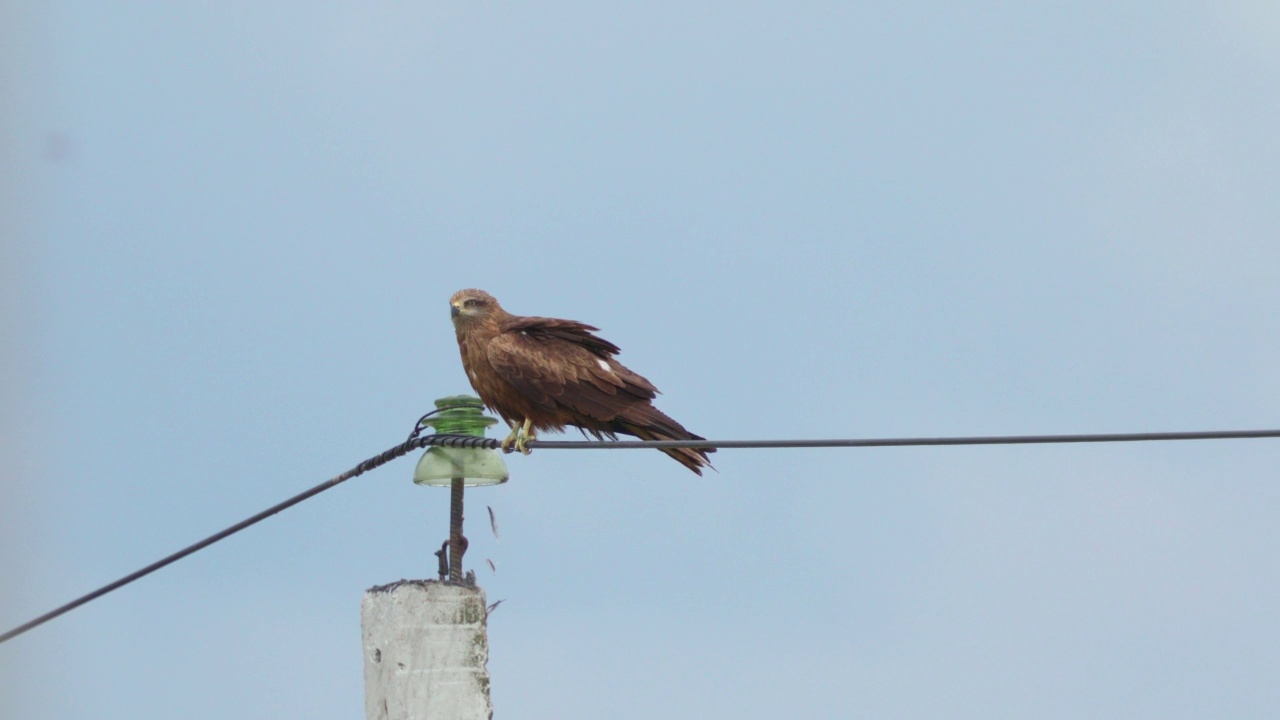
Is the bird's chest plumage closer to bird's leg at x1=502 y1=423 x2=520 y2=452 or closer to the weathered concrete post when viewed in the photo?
bird's leg at x1=502 y1=423 x2=520 y2=452

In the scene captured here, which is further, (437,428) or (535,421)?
(535,421)

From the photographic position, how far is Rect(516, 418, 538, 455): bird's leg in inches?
321

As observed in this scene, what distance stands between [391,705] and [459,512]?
1.02 meters

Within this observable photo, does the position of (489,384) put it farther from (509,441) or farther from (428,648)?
(428,648)

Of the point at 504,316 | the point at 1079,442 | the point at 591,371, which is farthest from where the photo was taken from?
the point at 504,316

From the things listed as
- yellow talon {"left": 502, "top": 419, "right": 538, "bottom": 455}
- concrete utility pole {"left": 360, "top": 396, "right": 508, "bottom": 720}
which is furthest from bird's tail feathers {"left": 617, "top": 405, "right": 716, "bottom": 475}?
concrete utility pole {"left": 360, "top": 396, "right": 508, "bottom": 720}

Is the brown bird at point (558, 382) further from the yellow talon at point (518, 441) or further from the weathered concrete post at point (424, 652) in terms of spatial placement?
the weathered concrete post at point (424, 652)

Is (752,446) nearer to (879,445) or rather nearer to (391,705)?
(879,445)

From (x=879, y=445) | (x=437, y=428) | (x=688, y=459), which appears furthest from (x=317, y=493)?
(x=879, y=445)

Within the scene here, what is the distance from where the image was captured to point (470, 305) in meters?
9.91

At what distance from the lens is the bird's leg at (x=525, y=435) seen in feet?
26.8

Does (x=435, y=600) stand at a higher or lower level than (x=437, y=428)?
lower

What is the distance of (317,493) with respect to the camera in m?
7.15

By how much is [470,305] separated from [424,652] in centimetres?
420
